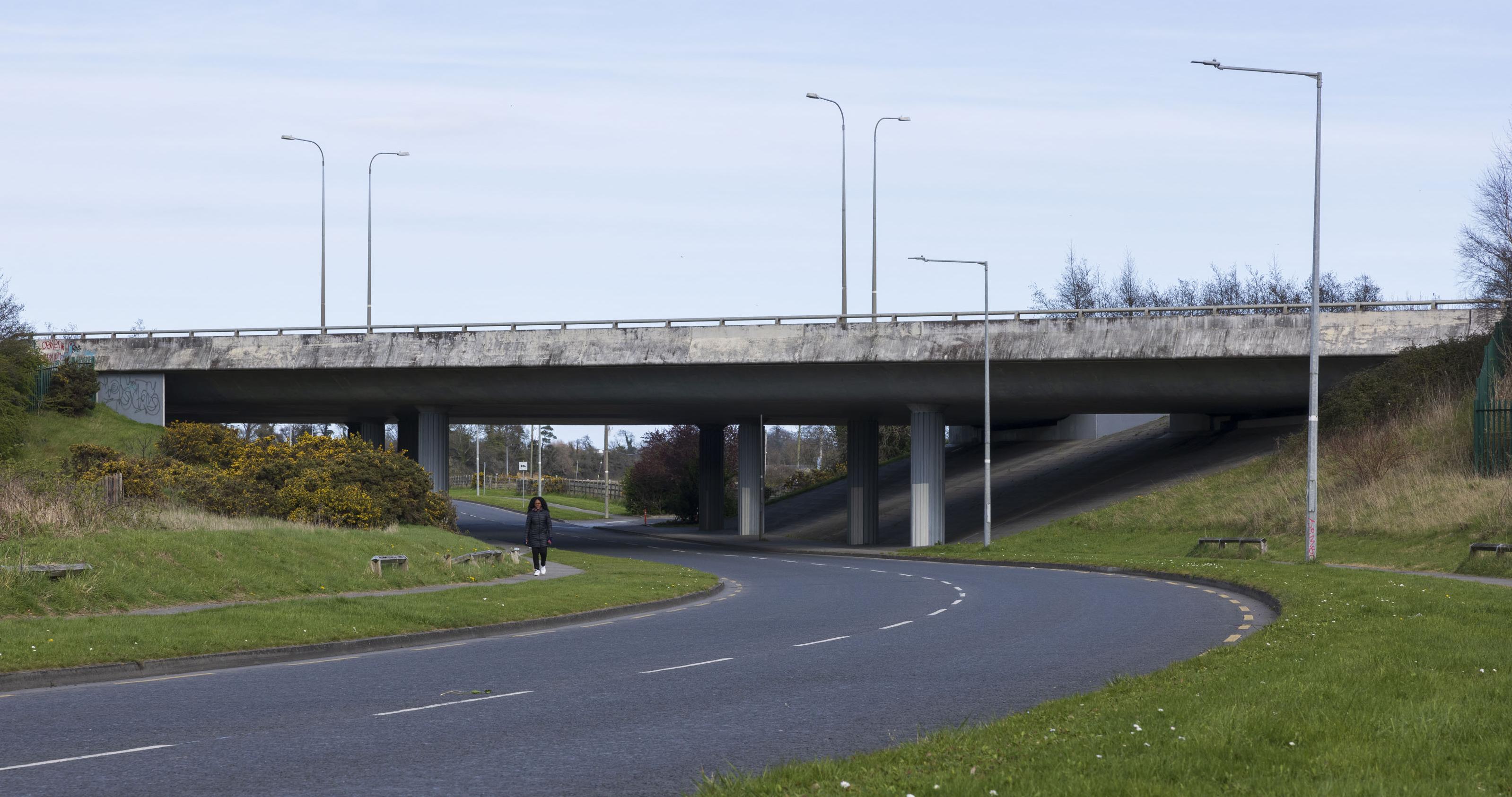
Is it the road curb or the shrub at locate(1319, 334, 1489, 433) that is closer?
the road curb

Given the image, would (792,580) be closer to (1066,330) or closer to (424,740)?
(1066,330)

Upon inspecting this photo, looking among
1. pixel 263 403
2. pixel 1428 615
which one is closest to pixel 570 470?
pixel 263 403

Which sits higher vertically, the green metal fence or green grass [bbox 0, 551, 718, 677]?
the green metal fence

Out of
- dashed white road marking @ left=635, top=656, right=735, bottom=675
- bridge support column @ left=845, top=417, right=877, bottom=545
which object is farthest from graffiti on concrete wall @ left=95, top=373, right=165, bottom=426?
dashed white road marking @ left=635, top=656, right=735, bottom=675

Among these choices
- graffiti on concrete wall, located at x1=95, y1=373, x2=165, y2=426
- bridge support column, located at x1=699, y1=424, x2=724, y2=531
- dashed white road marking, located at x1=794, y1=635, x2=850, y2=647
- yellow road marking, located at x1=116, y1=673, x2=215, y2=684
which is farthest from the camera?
bridge support column, located at x1=699, y1=424, x2=724, y2=531

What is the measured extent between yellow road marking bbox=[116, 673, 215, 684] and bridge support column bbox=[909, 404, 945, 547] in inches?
1402

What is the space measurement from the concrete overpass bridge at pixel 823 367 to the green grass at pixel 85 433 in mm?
863

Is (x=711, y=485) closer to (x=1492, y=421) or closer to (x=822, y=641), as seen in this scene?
(x=1492, y=421)

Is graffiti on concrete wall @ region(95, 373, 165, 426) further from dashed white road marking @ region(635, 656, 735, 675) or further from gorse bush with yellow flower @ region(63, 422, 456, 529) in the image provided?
dashed white road marking @ region(635, 656, 735, 675)

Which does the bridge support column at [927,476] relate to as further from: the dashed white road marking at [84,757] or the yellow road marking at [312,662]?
the dashed white road marking at [84,757]

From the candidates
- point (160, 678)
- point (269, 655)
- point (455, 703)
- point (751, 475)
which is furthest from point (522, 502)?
point (455, 703)

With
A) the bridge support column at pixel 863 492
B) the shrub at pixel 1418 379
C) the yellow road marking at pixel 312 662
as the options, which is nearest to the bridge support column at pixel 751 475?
the bridge support column at pixel 863 492

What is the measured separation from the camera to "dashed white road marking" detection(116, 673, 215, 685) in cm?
1269

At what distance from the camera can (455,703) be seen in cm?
1101
